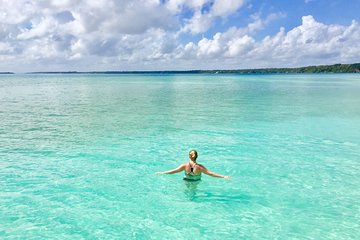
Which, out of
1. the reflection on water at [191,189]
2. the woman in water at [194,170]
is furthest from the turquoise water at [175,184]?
the woman in water at [194,170]

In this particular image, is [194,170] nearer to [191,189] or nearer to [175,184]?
[191,189]

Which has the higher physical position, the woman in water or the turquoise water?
the woman in water

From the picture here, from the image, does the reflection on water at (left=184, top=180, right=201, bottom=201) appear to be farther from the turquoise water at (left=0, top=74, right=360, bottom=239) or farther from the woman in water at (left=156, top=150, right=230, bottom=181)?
the woman in water at (left=156, top=150, right=230, bottom=181)

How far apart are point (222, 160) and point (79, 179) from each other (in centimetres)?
648

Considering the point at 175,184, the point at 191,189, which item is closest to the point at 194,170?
the point at 191,189

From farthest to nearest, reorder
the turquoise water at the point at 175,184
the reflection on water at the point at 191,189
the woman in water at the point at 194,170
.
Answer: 1. the woman in water at the point at 194,170
2. the reflection on water at the point at 191,189
3. the turquoise water at the point at 175,184

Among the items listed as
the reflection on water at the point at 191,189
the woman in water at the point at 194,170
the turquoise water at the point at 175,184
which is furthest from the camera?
the woman in water at the point at 194,170

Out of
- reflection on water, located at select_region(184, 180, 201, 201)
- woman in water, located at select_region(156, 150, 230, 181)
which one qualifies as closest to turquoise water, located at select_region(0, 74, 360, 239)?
reflection on water, located at select_region(184, 180, 201, 201)

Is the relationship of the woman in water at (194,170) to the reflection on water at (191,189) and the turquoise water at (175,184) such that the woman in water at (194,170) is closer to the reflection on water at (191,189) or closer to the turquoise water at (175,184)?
the reflection on water at (191,189)

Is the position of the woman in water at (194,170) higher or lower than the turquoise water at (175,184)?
higher

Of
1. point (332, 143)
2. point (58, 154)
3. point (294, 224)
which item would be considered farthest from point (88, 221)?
point (332, 143)

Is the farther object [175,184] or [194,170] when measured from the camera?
[175,184]

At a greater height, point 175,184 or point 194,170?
point 194,170

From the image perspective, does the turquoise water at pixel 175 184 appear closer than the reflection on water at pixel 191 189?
Yes
